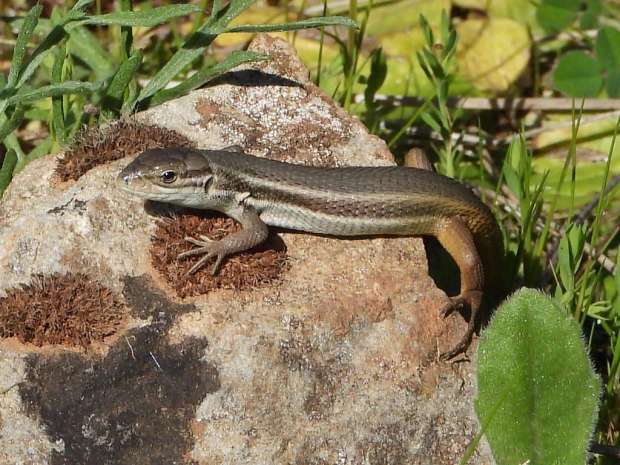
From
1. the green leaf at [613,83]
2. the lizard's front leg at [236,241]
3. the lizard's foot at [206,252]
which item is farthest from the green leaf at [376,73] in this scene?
the lizard's foot at [206,252]

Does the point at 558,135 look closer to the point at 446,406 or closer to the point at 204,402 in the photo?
the point at 446,406

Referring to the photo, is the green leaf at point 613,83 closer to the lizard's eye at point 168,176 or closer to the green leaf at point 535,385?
the green leaf at point 535,385

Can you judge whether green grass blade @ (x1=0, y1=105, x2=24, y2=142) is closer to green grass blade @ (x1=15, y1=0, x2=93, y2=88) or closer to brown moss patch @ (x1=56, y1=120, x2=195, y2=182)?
green grass blade @ (x1=15, y1=0, x2=93, y2=88)

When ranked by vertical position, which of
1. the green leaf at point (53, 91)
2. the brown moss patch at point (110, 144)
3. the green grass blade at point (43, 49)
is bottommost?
the brown moss patch at point (110, 144)

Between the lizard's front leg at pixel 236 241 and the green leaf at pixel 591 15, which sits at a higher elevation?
the green leaf at pixel 591 15

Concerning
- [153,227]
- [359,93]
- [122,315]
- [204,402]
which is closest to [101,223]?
[153,227]

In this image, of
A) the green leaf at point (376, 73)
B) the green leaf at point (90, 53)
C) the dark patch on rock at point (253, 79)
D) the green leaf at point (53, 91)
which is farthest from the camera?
the green leaf at point (90, 53)

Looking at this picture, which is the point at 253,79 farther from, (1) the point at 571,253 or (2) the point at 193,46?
(1) the point at 571,253
